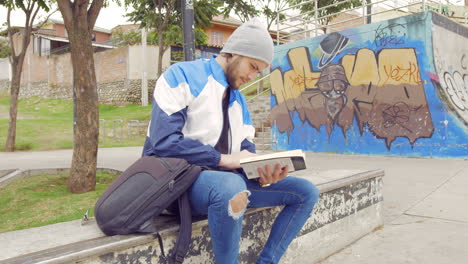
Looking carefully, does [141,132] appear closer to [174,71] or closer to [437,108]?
[437,108]

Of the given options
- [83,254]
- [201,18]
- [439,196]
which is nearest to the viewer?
[83,254]

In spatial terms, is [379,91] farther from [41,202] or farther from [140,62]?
[140,62]

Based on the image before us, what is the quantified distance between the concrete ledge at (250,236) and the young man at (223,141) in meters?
0.19

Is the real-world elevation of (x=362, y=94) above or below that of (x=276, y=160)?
above

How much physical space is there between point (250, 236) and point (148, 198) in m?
0.96

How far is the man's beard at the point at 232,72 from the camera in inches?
93.6

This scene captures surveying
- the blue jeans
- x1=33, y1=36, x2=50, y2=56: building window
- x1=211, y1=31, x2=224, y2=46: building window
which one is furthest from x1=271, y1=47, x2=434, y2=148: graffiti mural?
x1=33, y1=36, x2=50, y2=56: building window

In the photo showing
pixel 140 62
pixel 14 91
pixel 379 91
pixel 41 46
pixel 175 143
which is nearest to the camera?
pixel 175 143

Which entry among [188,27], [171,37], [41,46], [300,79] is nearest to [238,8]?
[171,37]

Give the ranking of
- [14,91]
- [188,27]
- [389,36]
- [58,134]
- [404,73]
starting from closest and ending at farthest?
1. [188,27]
2. [404,73]
3. [389,36]
4. [14,91]
5. [58,134]

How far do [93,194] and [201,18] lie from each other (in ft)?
47.4

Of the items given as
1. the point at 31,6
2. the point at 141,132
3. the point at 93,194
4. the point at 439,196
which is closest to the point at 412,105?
the point at 439,196

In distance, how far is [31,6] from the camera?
13.3m

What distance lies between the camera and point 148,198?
1.94 m
